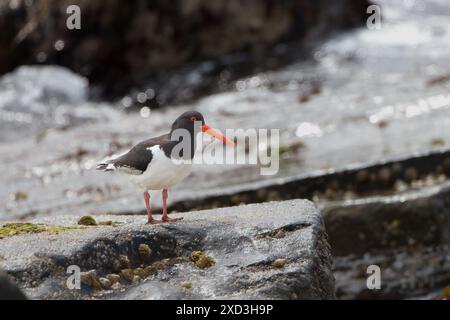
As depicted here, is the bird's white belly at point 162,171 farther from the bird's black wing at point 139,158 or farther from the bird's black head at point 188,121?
the bird's black head at point 188,121

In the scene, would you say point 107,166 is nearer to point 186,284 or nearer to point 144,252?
point 144,252

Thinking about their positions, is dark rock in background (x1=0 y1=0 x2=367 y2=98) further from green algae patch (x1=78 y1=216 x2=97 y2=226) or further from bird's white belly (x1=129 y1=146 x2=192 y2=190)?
bird's white belly (x1=129 y1=146 x2=192 y2=190)

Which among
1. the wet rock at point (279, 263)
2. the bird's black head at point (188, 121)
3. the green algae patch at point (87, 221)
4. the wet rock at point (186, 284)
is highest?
the bird's black head at point (188, 121)

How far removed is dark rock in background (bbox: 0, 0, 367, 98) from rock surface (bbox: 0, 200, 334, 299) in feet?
42.5

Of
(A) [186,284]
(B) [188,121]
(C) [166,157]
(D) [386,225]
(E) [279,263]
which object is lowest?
(A) [186,284]

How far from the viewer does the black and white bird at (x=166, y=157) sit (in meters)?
6.04

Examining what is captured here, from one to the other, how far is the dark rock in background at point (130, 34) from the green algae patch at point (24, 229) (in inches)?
481

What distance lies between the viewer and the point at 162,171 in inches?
239

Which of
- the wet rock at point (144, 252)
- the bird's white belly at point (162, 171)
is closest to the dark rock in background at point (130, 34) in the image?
the bird's white belly at point (162, 171)

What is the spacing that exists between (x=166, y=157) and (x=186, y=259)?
0.82 metres

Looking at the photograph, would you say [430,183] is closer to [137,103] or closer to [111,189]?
[111,189]

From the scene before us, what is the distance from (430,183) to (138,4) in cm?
1050

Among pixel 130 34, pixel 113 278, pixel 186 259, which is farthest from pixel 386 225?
pixel 130 34
